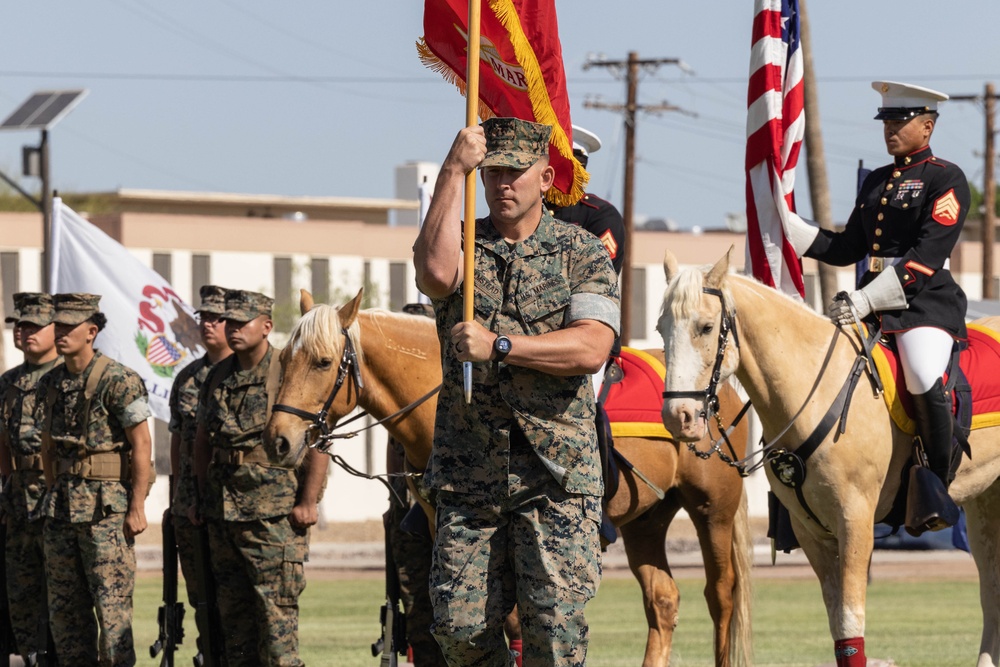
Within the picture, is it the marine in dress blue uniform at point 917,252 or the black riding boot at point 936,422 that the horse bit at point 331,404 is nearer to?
the marine in dress blue uniform at point 917,252

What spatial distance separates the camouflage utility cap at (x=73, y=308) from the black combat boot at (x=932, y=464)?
5.11 m

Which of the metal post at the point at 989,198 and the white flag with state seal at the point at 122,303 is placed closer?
the white flag with state seal at the point at 122,303

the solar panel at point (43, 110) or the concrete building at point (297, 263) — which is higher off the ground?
the solar panel at point (43, 110)

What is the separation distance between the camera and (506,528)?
6238 millimetres

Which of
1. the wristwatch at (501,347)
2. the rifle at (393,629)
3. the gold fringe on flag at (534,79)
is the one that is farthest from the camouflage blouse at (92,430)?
the wristwatch at (501,347)

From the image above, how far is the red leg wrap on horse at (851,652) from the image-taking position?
27.8ft

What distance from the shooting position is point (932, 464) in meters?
9.02

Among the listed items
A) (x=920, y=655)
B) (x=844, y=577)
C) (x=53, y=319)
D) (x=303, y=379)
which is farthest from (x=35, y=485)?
(x=920, y=655)

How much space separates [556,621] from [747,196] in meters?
5.55

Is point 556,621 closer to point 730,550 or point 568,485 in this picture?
point 568,485

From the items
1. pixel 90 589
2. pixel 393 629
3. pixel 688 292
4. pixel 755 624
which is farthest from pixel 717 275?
pixel 755 624

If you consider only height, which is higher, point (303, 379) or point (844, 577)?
point (303, 379)

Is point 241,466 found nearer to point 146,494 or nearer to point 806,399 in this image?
point 146,494

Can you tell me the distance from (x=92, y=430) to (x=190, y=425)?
65 cm
